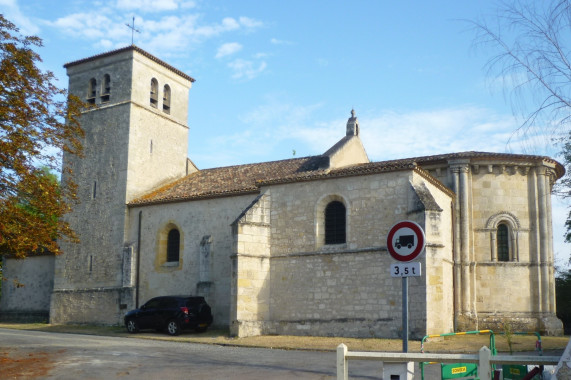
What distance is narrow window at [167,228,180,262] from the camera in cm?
2798

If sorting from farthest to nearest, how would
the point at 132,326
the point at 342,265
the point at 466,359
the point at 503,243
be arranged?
the point at 503,243 → the point at 132,326 → the point at 342,265 → the point at 466,359

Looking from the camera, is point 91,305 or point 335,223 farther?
point 91,305

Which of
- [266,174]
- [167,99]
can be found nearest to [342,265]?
[266,174]

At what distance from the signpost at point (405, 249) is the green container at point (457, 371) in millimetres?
865

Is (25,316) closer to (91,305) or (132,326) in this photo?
(91,305)

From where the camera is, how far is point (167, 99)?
33.6 m

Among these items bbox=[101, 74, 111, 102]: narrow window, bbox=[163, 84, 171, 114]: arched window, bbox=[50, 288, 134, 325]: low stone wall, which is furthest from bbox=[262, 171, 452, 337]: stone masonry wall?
bbox=[101, 74, 111, 102]: narrow window

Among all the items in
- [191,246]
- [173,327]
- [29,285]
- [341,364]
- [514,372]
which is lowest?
[173,327]

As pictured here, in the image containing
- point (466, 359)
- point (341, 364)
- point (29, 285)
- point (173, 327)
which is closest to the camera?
point (466, 359)

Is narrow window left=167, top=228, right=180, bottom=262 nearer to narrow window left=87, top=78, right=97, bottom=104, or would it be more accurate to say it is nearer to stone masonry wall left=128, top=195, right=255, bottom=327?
stone masonry wall left=128, top=195, right=255, bottom=327

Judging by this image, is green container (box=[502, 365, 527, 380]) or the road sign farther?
the road sign

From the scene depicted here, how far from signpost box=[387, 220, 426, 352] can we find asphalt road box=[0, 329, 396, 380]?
3956 millimetres

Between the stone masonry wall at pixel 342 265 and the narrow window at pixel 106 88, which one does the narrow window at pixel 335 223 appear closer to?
the stone masonry wall at pixel 342 265

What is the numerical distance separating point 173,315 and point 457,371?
16487 mm
